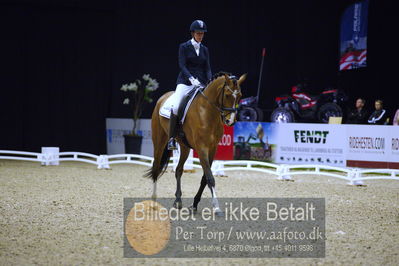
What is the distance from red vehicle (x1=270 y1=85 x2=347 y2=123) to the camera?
13.5m

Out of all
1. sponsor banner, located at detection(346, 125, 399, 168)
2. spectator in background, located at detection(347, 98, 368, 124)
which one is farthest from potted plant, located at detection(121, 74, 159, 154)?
sponsor banner, located at detection(346, 125, 399, 168)

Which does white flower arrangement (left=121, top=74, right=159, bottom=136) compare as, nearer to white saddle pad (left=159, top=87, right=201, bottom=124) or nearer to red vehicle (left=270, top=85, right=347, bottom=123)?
red vehicle (left=270, top=85, right=347, bottom=123)

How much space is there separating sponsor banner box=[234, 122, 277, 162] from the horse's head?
19.8 feet

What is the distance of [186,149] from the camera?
673 centimetres

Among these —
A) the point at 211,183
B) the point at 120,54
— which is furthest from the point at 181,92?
the point at 120,54

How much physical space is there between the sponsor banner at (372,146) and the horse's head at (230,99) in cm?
572

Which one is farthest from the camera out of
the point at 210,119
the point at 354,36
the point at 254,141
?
the point at 354,36

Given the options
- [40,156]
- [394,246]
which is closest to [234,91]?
[394,246]

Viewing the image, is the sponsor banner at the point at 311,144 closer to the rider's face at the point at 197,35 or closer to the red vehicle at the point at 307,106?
the red vehicle at the point at 307,106

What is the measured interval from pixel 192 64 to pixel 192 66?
3 centimetres

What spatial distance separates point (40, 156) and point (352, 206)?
735 centimetres

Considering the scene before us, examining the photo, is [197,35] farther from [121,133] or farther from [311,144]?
[121,133]

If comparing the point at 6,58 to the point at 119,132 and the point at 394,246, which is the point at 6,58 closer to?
the point at 119,132

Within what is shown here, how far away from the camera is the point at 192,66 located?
6.48 meters
